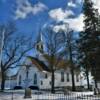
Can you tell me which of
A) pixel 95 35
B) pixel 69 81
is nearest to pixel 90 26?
pixel 95 35

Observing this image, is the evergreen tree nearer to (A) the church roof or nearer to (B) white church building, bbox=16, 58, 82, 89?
(B) white church building, bbox=16, 58, 82, 89

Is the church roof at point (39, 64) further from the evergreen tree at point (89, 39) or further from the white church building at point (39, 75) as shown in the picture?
the evergreen tree at point (89, 39)

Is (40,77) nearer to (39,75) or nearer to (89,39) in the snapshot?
(39,75)

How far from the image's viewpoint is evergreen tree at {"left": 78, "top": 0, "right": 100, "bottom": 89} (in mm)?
37128

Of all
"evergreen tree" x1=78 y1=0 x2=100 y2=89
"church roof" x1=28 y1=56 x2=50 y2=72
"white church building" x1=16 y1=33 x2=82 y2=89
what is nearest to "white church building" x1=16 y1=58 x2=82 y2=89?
"white church building" x1=16 y1=33 x2=82 y2=89

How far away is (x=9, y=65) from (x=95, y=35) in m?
18.8

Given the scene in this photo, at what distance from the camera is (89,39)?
38.8 m

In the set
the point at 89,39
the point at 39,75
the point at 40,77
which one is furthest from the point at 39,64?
the point at 89,39

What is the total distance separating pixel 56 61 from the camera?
174 feet

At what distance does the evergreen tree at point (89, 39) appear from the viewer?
3713cm

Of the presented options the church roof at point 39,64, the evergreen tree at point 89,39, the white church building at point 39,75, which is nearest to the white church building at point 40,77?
the white church building at point 39,75

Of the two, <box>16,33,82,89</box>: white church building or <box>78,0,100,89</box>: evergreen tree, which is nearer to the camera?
<box>78,0,100,89</box>: evergreen tree

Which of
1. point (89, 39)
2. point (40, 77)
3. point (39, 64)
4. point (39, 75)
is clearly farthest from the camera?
point (39, 64)

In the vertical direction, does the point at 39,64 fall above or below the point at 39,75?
above
